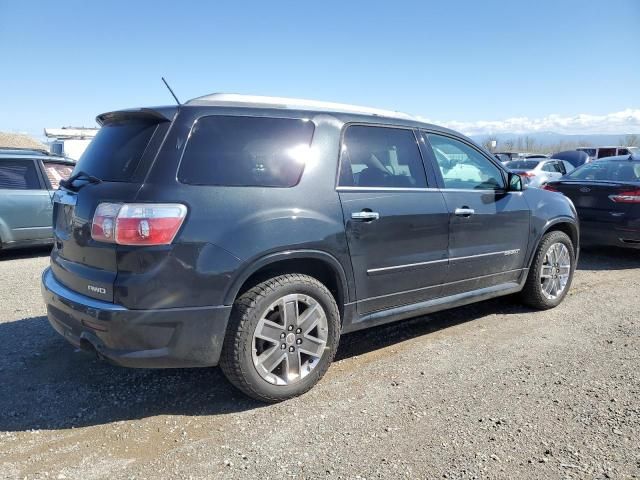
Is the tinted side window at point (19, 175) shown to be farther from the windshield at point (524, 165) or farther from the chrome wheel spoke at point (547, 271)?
the windshield at point (524, 165)

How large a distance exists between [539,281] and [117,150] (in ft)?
13.2

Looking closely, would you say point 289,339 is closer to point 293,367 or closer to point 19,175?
point 293,367

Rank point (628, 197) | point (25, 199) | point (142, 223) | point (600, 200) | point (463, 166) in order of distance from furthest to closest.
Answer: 1. point (25, 199)
2. point (600, 200)
3. point (628, 197)
4. point (463, 166)
5. point (142, 223)

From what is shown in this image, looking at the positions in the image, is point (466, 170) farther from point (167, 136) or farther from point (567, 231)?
point (167, 136)

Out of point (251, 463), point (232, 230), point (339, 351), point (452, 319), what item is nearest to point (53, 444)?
point (251, 463)

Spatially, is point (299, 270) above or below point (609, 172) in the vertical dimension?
below

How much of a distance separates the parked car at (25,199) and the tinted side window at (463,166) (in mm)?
6065

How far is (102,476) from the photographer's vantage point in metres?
2.48

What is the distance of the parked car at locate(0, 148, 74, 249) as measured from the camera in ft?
24.6

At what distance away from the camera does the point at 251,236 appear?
294 cm

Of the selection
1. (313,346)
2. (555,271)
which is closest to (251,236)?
(313,346)

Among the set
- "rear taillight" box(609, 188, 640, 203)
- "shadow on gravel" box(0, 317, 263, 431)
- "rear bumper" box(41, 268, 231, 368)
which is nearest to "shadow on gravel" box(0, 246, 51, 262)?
"shadow on gravel" box(0, 317, 263, 431)

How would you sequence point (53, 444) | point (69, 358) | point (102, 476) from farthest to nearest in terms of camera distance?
point (69, 358) < point (53, 444) < point (102, 476)

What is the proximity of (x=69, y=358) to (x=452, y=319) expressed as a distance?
11.0 feet
